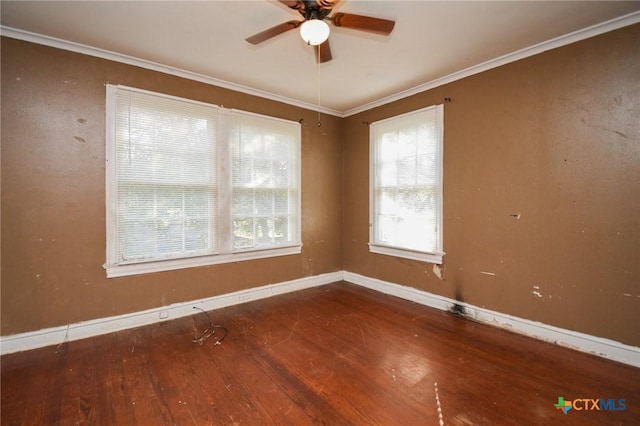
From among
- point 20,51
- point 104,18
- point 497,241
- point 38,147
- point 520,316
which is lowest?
point 520,316

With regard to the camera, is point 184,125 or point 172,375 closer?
point 172,375

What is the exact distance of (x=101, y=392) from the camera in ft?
6.20

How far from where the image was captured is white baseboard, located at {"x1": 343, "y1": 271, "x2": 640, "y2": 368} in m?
2.22

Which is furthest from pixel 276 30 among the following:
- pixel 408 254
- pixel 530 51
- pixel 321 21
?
pixel 408 254

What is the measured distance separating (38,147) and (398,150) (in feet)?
12.3

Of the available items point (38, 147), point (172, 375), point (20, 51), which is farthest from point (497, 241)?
point (20, 51)

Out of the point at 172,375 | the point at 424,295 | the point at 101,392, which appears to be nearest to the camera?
the point at 101,392

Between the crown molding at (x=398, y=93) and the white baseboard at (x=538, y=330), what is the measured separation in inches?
98.3

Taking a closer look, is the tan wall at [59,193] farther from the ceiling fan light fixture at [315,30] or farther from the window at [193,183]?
the ceiling fan light fixture at [315,30]

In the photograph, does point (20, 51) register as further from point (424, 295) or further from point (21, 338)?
point (424, 295)

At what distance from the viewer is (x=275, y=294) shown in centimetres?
384

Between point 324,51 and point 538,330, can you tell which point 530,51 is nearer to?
point 324,51

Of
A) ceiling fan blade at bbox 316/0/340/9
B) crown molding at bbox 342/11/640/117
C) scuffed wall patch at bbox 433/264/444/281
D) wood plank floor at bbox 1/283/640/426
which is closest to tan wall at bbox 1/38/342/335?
wood plank floor at bbox 1/283/640/426

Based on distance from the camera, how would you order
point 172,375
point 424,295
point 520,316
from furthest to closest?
point 424,295
point 520,316
point 172,375
